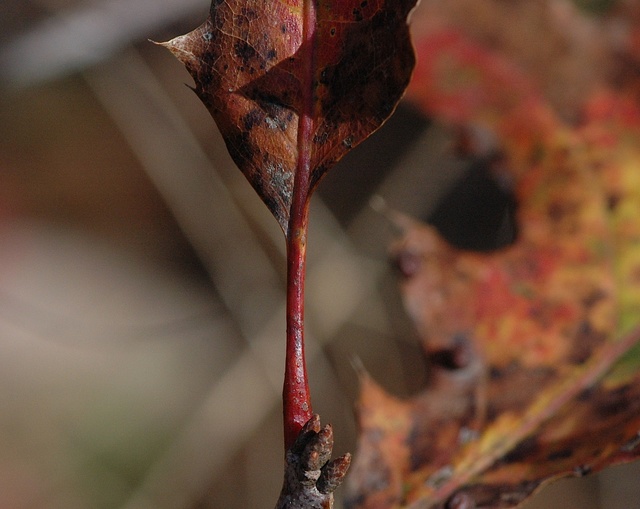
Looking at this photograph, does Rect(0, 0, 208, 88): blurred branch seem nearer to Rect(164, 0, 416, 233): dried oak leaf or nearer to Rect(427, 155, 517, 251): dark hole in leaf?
Rect(427, 155, 517, 251): dark hole in leaf

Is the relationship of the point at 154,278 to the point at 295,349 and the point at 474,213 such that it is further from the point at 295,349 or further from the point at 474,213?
the point at 295,349

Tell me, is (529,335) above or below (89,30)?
below

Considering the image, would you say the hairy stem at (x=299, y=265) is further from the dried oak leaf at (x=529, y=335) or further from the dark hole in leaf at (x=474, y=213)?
the dark hole in leaf at (x=474, y=213)

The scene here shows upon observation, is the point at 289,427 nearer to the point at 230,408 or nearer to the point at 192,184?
the point at 230,408

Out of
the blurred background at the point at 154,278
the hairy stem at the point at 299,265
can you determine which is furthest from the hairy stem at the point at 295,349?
the blurred background at the point at 154,278

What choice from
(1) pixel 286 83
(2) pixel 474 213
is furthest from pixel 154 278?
(1) pixel 286 83

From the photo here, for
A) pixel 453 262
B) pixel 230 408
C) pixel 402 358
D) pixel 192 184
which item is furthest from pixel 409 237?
pixel 192 184
